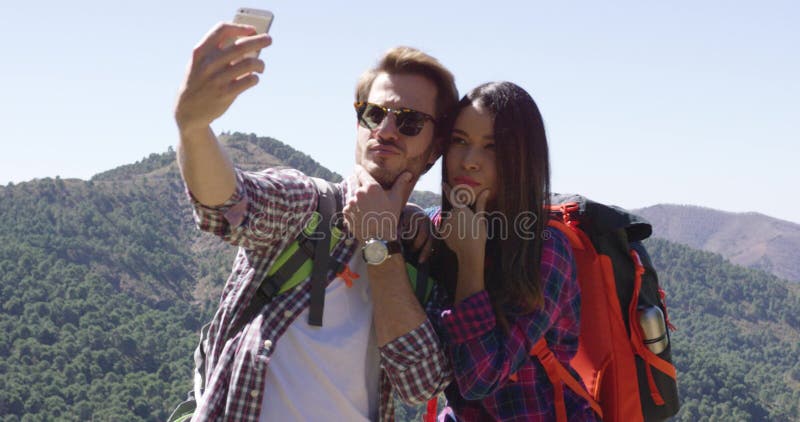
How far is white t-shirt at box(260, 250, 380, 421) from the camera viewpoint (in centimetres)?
305

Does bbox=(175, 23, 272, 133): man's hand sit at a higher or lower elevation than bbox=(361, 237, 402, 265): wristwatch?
higher

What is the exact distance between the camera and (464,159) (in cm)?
362

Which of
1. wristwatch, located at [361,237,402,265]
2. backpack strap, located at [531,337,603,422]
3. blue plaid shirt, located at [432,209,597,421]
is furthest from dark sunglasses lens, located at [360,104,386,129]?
backpack strap, located at [531,337,603,422]

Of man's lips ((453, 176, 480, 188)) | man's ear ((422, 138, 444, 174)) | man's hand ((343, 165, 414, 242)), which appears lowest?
man's hand ((343, 165, 414, 242))

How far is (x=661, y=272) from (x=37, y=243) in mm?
123667

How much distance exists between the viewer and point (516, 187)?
11.7 ft

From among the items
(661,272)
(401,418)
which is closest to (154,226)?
(401,418)

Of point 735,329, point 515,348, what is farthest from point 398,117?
point 735,329

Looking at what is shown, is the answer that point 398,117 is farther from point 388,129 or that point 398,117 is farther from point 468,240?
point 468,240

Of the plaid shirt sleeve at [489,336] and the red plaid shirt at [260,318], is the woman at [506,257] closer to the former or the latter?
the plaid shirt sleeve at [489,336]

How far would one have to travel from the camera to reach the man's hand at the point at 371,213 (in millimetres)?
3178

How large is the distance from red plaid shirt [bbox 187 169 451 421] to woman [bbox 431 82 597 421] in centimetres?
22

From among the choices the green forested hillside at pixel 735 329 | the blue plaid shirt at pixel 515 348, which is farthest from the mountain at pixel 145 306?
the blue plaid shirt at pixel 515 348

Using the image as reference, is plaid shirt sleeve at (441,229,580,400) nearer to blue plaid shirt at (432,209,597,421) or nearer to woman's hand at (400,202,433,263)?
blue plaid shirt at (432,209,597,421)
